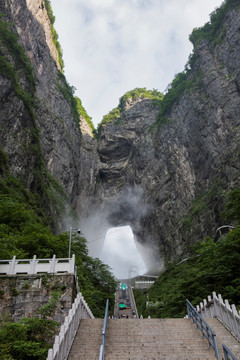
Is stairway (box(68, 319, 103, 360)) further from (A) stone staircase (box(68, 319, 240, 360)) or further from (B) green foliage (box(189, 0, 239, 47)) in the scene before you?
(B) green foliage (box(189, 0, 239, 47))

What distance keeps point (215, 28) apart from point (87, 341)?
5678 cm

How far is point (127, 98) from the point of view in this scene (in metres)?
77.7

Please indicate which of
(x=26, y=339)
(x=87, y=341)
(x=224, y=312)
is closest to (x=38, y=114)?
(x=26, y=339)

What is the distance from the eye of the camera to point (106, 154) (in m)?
69.2

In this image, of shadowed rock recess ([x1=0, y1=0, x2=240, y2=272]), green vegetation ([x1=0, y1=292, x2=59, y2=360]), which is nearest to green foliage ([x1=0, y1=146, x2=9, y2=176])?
shadowed rock recess ([x1=0, y1=0, x2=240, y2=272])

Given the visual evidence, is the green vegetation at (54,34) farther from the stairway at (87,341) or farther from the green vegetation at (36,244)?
the stairway at (87,341)

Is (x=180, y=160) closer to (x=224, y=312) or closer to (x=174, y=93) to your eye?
(x=174, y=93)

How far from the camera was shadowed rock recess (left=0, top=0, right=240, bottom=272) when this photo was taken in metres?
35.2

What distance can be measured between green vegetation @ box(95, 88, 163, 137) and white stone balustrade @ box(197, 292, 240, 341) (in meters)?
65.4

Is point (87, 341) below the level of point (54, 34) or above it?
below

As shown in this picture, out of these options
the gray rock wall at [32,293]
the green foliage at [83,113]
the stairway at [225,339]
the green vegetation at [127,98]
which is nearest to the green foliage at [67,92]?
the green foliage at [83,113]

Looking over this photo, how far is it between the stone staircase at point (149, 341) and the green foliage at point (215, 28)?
50.6 meters

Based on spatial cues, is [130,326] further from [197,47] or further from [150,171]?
[197,47]

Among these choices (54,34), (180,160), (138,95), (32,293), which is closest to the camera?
(32,293)
